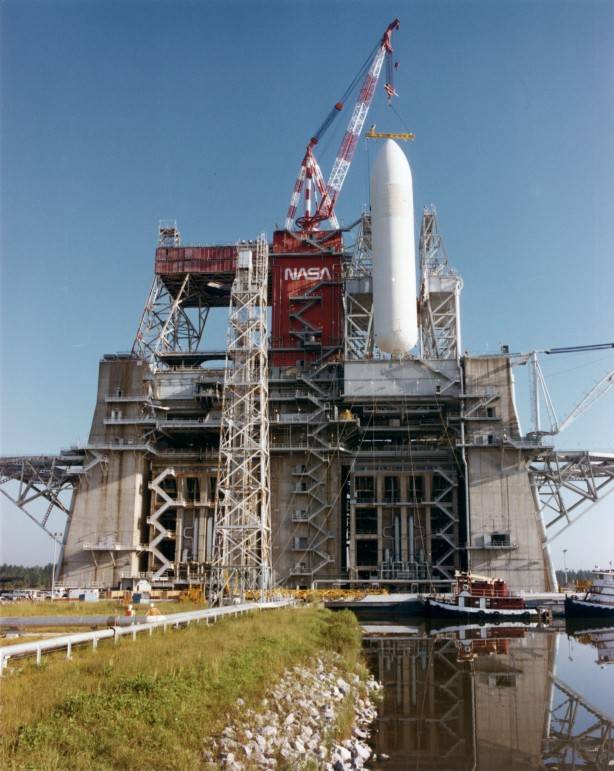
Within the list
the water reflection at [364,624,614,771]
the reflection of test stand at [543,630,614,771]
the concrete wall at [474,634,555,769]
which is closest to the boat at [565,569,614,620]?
the water reflection at [364,624,614,771]

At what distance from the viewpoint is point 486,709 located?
26859mm

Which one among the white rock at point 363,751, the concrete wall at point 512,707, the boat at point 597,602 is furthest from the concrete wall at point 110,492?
the white rock at point 363,751

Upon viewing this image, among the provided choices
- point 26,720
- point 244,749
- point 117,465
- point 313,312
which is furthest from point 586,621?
point 26,720

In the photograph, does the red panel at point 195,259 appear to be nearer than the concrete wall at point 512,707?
No

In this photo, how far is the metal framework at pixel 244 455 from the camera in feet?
208

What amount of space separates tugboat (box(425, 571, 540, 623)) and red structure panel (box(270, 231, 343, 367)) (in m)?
31.3

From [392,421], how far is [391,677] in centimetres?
5210

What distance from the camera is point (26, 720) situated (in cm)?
1370

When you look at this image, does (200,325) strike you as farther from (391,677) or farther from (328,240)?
(391,677)

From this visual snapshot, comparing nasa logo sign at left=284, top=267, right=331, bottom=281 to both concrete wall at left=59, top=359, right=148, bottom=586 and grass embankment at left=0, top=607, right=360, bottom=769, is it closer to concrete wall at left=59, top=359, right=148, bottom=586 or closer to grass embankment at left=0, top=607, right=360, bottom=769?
concrete wall at left=59, top=359, right=148, bottom=586

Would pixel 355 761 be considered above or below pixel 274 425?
below

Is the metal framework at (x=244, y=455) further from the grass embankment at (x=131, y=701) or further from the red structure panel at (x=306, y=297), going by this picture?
the grass embankment at (x=131, y=701)

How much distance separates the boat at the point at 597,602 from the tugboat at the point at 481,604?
326 centimetres

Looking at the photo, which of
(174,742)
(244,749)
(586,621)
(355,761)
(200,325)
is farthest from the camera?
(200,325)
